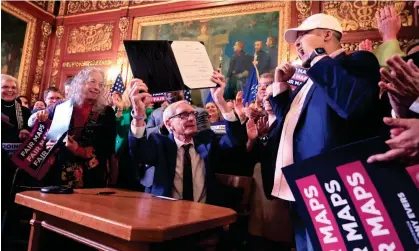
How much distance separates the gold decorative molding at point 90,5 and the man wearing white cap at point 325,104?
5.71 m

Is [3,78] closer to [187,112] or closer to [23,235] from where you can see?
[23,235]

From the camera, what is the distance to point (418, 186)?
31.9 inches

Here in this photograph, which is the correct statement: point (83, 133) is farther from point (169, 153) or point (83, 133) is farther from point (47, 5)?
point (47, 5)

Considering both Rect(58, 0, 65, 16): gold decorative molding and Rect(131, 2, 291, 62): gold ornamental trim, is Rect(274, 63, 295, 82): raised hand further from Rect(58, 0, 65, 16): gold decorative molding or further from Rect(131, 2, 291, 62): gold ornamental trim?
Rect(58, 0, 65, 16): gold decorative molding

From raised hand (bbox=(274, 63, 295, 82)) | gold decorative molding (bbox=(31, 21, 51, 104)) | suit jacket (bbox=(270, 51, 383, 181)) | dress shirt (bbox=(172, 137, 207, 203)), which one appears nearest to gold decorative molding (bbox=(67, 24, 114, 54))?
gold decorative molding (bbox=(31, 21, 51, 104))

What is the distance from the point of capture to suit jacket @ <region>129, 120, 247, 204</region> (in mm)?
1794

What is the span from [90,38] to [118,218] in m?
6.24

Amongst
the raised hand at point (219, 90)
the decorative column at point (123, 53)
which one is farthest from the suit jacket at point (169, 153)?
the decorative column at point (123, 53)

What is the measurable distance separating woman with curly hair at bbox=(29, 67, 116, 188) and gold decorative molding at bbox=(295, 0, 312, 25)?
3.62 meters

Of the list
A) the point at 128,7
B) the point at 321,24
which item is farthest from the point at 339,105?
the point at 128,7

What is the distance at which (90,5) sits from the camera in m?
6.63

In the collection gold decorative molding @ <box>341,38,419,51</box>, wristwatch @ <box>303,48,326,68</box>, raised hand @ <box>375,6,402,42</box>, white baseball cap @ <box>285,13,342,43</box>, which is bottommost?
wristwatch @ <box>303,48,326,68</box>

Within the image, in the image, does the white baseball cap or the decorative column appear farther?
the decorative column

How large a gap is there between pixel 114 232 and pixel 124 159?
1.75 metres
